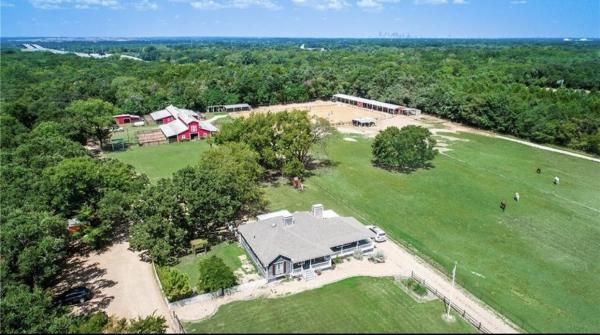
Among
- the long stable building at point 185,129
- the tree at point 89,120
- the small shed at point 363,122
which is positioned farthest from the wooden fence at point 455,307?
the small shed at point 363,122

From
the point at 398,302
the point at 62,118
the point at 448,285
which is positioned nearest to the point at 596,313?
the point at 448,285

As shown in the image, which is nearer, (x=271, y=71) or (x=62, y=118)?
(x=62, y=118)

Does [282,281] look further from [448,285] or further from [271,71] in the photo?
[271,71]

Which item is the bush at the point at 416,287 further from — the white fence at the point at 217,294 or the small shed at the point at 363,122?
the small shed at the point at 363,122

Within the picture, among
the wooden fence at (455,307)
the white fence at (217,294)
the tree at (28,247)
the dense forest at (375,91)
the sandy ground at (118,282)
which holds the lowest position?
the sandy ground at (118,282)

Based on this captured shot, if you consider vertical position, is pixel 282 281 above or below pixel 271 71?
below
